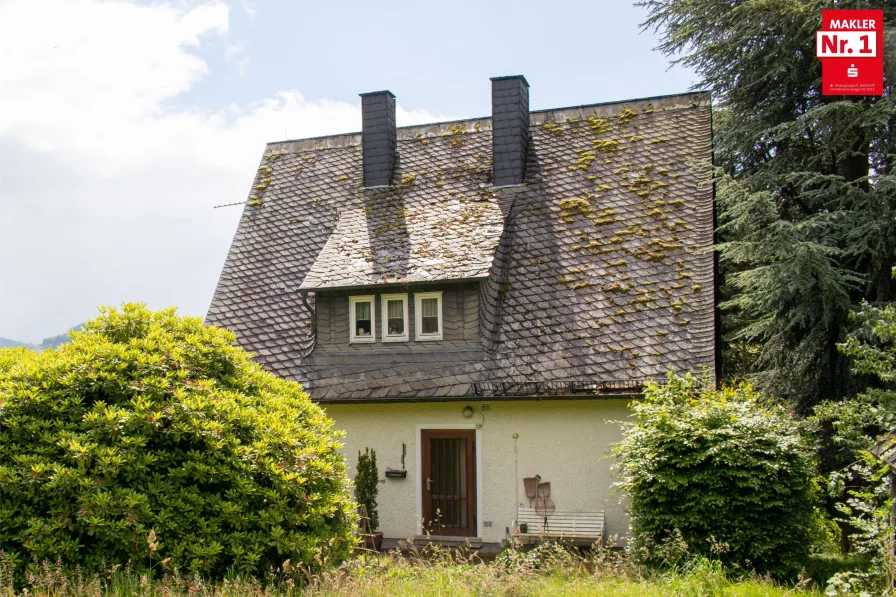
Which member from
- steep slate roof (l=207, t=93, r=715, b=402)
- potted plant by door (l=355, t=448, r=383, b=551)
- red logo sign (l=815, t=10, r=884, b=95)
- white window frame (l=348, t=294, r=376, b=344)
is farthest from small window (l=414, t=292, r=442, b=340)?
red logo sign (l=815, t=10, r=884, b=95)

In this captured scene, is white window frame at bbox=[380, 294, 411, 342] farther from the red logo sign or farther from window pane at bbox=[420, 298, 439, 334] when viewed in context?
the red logo sign

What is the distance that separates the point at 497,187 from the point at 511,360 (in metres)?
4.43

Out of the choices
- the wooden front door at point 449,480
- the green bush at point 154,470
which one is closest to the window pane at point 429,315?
the wooden front door at point 449,480

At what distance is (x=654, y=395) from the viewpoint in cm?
1115

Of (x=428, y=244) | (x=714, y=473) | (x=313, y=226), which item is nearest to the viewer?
(x=714, y=473)

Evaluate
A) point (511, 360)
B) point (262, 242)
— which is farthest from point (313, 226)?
point (511, 360)

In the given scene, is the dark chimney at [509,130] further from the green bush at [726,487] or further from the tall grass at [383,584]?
the tall grass at [383,584]

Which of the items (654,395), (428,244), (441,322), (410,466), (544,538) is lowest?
(544,538)

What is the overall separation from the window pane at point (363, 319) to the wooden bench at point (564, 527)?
14.3ft

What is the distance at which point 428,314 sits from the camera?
14602mm

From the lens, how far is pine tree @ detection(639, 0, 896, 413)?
38.7 ft

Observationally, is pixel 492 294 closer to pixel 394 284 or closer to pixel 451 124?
pixel 394 284

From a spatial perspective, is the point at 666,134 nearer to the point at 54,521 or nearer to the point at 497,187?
the point at 497,187

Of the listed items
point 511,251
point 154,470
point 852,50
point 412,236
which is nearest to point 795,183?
point 852,50
